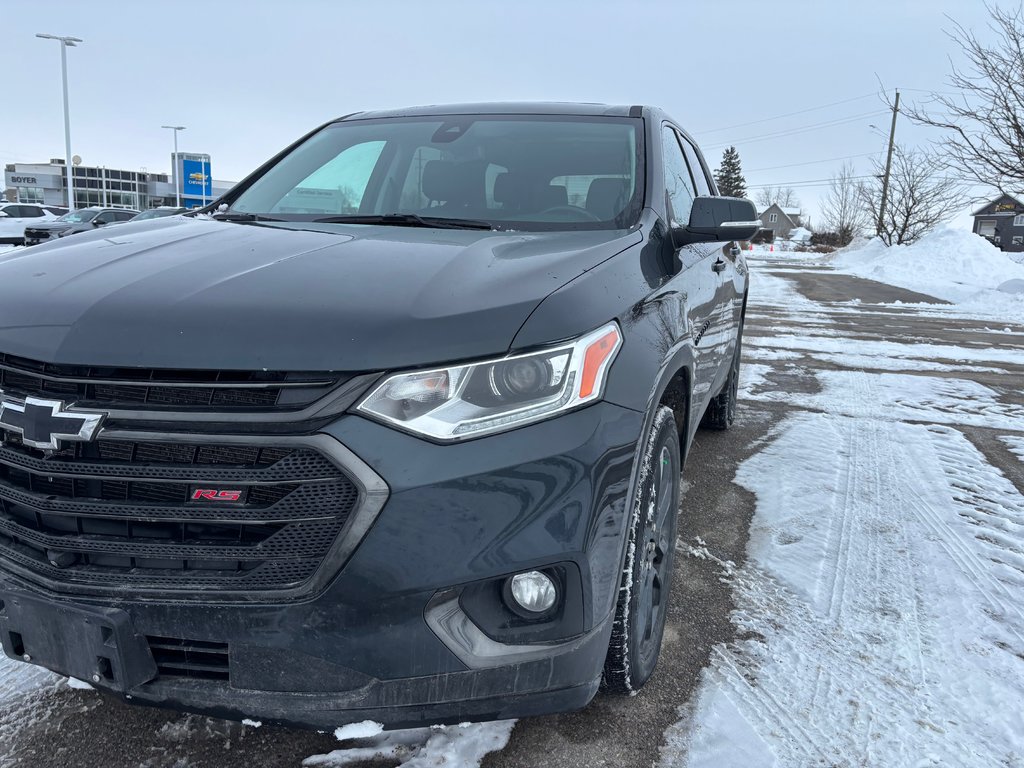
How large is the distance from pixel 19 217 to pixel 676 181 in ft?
96.5

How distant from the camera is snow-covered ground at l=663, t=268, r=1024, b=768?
6.72 feet

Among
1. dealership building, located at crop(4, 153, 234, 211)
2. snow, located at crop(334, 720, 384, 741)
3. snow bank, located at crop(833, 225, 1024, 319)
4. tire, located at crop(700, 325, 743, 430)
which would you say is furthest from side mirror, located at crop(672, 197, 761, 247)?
dealership building, located at crop(4, 153, 234, 211)

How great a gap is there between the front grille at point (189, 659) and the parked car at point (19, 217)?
82.8 ft

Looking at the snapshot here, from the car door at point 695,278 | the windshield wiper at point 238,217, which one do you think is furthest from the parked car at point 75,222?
the car door at point 695,278

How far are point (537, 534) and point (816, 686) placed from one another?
49.1 inches

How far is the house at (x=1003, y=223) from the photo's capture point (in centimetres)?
5322

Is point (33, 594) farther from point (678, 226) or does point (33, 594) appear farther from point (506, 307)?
point (678, 226)

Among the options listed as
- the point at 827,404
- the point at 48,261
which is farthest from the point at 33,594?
the point at 827,404

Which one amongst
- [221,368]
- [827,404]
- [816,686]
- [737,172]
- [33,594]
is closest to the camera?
[221,368]

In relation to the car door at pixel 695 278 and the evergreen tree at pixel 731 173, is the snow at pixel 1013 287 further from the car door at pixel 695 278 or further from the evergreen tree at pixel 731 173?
the evergreen tree at pixel 731 173

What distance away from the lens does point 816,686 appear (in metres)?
2.28

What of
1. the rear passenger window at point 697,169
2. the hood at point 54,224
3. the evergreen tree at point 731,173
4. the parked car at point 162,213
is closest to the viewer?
the parked car at point 162,213

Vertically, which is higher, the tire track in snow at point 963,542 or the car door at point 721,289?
the car door at point 721,289

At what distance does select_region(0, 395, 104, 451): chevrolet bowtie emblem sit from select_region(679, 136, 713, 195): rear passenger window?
3.09 m
